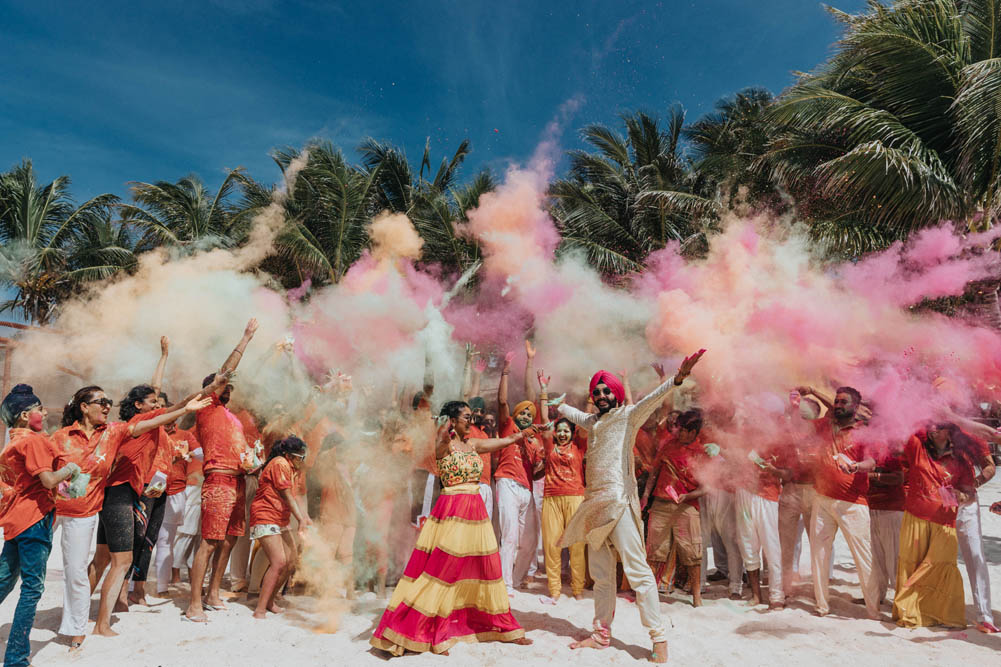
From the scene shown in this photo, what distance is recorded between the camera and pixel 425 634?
492 centimetres

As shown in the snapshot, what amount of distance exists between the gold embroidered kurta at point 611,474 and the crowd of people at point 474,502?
2 centimetres

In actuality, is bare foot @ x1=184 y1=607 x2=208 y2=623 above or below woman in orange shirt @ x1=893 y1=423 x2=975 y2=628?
below

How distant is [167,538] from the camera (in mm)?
6656

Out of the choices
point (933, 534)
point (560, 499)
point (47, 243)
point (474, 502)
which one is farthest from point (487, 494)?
point (47, 243)

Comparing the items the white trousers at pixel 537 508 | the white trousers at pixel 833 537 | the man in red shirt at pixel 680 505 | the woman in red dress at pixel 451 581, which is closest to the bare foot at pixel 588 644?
the woman in red dress at pixel 451 581

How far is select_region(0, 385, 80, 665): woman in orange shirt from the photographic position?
14.3 ft

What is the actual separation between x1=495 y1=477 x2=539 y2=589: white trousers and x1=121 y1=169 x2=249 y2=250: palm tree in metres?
12.5

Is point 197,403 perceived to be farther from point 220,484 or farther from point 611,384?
point 611,384

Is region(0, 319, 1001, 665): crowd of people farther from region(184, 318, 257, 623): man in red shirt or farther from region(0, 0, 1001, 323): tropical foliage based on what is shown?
region(0, 0, 1001, 323): tropical foliage

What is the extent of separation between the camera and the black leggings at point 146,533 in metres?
5.95

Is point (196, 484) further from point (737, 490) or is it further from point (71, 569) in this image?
point (737, 490)

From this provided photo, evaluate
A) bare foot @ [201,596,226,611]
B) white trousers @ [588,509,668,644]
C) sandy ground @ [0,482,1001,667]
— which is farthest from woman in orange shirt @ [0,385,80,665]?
white trousers @ [588,509,668,644]

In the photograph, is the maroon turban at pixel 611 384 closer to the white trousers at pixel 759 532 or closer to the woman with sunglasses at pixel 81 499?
the white trousers at pixel 759 532

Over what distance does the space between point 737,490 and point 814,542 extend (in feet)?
2.86
